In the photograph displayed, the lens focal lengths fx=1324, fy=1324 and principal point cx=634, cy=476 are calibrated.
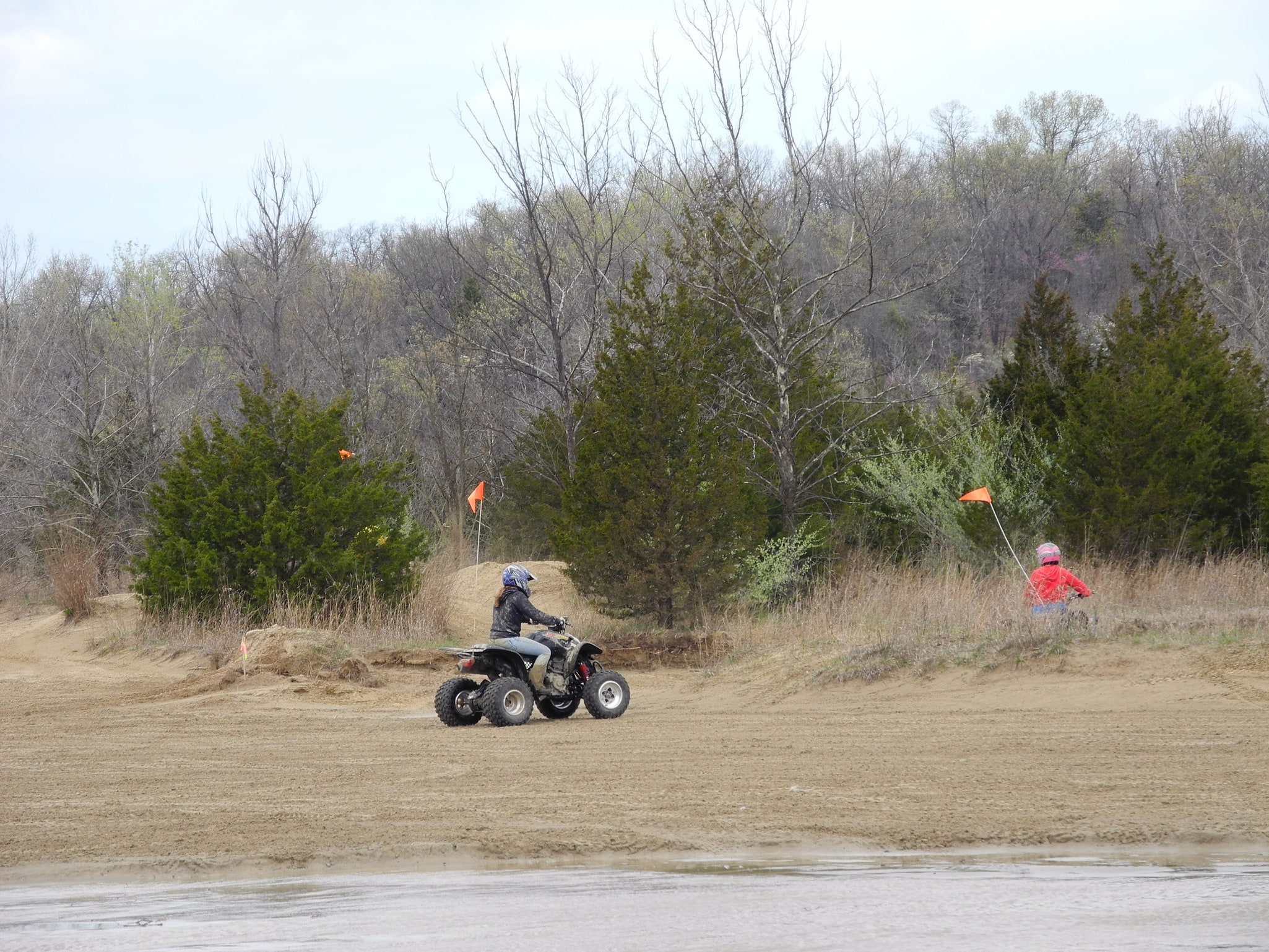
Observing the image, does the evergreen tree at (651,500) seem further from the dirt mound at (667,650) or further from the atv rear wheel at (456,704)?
the atv rear wheel at (456,704)

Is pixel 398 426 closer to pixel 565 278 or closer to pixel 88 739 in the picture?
pixel 565 278

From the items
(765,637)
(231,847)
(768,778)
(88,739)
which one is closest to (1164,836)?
(768,778)

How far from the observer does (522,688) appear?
47.9ft

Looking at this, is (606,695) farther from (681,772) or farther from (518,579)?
(681,772)

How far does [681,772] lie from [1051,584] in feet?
25.5

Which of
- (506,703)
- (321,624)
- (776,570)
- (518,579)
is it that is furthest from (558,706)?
(776,570)

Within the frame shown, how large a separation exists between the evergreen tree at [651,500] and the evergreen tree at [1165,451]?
25.6ft

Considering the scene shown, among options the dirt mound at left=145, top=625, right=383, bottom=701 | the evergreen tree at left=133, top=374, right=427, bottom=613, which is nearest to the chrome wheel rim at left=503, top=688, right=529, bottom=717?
the dirt mound at left=145, top=625, right=383, bottom=701

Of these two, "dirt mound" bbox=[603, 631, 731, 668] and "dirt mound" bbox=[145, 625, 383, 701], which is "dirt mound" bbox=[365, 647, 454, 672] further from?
"dirt mound" bbox=[603, 631, 731, 668]

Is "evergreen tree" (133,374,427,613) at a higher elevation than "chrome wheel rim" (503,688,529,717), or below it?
higher

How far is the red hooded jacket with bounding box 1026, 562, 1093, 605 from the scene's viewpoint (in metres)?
16.5

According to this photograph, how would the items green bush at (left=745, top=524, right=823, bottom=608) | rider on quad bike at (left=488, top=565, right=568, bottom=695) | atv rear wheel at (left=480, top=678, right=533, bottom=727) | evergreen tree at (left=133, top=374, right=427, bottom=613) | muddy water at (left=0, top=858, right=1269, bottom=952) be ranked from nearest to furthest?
1. muddy water at (left=0, top=858, right=1269, bottom=952)
2. atv rear wheel at (left=480, top=678, right=533, bottom=727)
3. rider on quad bike at (left=488, top=565, right=568, bottom=695)
4. green bush at (left=745, top=524, right=823, bottom=608)
5. evergreen tree at (left=133, top=374, right=427, bottom=613)

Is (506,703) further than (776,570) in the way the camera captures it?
No

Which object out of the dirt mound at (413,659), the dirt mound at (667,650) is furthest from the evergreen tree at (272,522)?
the dirt mound at (667,650)
